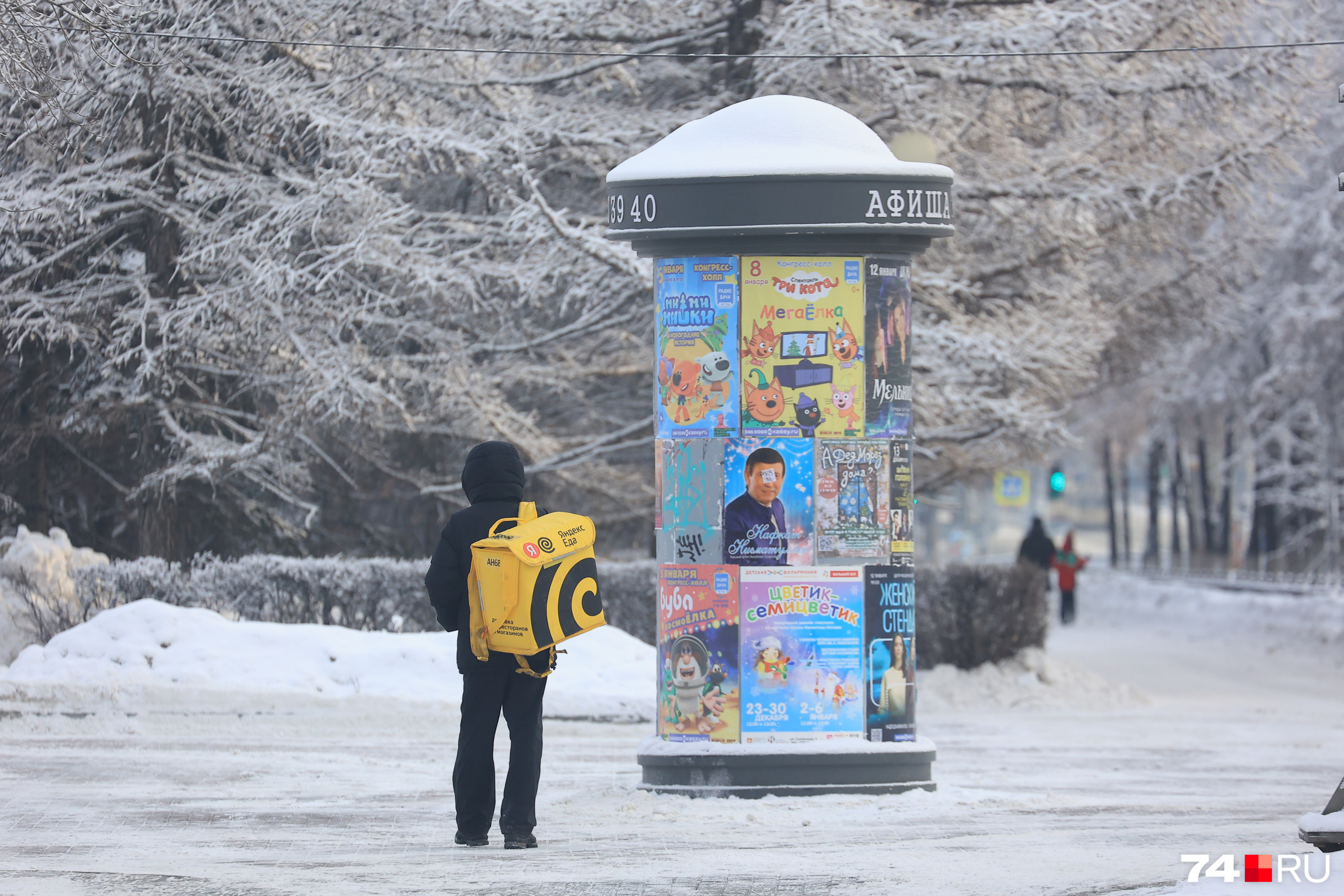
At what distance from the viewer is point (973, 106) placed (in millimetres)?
19109

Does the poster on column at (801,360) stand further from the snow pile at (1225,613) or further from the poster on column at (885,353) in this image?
the snow pile at (1225,613)

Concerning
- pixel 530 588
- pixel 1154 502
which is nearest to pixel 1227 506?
pixel 1154 502

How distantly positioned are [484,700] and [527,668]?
24 cm

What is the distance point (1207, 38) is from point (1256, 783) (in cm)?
1031

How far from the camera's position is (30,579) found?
47.2ft

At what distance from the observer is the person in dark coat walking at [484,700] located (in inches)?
297

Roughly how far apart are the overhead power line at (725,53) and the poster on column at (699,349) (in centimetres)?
677

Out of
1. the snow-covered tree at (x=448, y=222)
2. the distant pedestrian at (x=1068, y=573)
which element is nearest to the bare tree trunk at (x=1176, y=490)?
the distant pedestrian at (x=1068, y=573)

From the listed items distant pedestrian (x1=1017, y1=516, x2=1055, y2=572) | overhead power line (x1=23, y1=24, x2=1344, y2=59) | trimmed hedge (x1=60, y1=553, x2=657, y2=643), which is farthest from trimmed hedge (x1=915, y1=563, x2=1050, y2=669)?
distant pedestrian (x1=1017, y1=516, x2=1055, y2=572)

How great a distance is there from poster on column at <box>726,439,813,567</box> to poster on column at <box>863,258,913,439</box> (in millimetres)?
415

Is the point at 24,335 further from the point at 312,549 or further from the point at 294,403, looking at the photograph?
the point at 312,549

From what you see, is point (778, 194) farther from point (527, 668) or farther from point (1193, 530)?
point (1193, 530)

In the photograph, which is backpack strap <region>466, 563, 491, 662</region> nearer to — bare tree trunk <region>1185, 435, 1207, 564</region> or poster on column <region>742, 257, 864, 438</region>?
poster on column <region>742, 257, 864, 438</region>

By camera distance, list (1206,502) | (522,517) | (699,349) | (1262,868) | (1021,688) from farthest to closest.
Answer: (1206,502)
(1021,688)
(699,349)
(522,517)
(1262,868)
